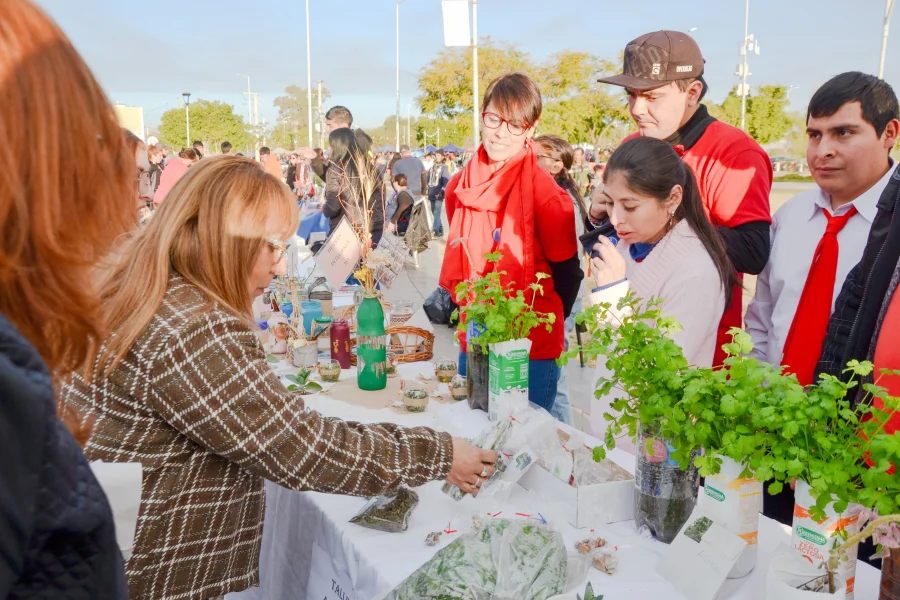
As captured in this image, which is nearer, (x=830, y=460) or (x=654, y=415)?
(x=830, y=460)

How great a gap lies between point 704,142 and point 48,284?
2.34 metres

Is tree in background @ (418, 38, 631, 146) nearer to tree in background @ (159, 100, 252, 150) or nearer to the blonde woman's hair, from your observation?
the blonde woman's hair

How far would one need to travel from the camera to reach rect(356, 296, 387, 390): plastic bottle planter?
2307 millimetres

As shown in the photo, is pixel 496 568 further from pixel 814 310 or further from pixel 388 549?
pixel 814 310

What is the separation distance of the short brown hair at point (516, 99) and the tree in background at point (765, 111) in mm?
37425

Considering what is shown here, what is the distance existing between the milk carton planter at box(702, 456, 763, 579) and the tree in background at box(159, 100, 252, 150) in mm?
60032

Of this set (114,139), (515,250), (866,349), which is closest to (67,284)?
(114,139)

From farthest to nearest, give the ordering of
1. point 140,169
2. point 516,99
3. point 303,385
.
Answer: point 140,169, point 516,99, point 303,385

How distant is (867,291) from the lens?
1.71 m

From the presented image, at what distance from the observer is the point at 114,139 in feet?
2.08

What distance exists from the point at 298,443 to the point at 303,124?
75.7 m

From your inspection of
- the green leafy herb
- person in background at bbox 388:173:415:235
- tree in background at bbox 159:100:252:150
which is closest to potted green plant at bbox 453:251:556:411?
the green leafy herb

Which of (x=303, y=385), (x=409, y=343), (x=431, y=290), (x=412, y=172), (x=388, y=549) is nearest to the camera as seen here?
(x=388, y=549)

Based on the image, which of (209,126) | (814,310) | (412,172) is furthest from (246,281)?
(209,126)
